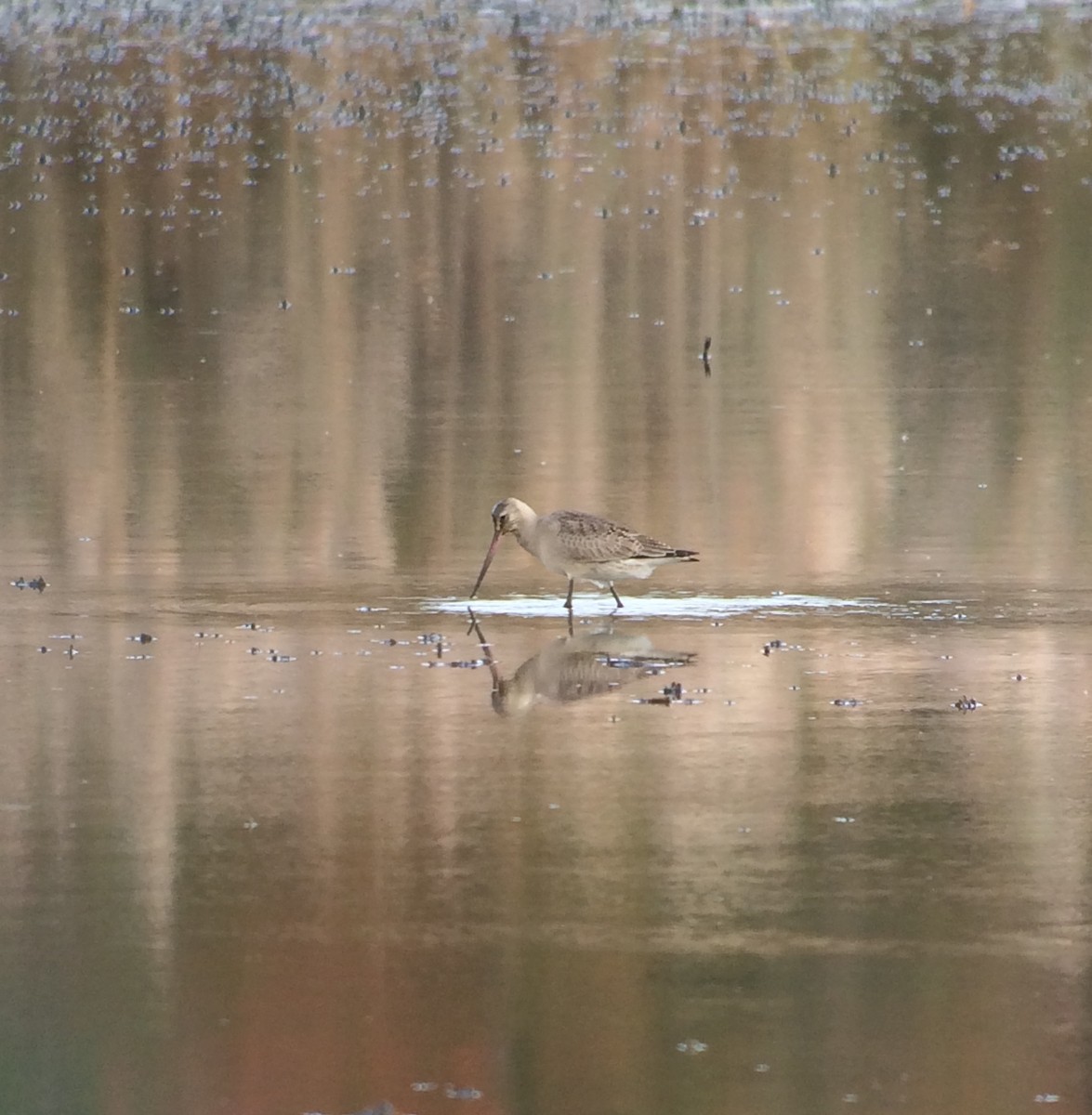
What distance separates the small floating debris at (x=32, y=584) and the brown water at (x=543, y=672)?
3.1 inches

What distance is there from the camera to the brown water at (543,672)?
25.4 ft

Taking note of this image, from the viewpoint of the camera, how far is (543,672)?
39.4ft

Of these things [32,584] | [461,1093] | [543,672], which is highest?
[32,584]

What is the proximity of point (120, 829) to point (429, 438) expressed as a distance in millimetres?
9101

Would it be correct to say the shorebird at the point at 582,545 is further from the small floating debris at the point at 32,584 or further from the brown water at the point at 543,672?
the small floating debris at the point at 32,584

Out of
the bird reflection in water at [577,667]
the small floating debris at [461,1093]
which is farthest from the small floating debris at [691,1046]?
the bird reflection in water at [577,667]

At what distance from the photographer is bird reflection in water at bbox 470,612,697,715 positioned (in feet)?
38.1

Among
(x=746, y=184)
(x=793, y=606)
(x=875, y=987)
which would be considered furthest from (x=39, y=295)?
(x=875, y=987)

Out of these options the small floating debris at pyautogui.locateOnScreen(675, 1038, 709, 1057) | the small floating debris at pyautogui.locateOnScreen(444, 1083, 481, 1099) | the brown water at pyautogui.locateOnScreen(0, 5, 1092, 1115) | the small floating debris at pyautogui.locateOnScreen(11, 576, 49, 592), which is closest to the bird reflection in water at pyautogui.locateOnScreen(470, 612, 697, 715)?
the brown water at pyautogui.locateOnScreen(0, 5, 1092, 1115)

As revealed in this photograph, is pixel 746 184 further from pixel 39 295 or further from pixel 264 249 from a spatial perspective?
pixel 39 295

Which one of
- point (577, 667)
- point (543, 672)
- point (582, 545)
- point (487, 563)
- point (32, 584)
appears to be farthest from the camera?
point (32, 584)

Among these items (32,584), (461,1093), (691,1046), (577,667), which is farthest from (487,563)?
(461,1093)

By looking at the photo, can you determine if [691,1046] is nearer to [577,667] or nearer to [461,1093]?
[461,1093]

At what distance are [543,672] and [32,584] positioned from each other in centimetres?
303
